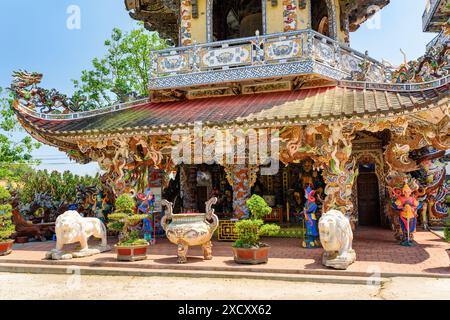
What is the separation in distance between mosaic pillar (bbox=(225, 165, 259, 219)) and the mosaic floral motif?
14.0 feet

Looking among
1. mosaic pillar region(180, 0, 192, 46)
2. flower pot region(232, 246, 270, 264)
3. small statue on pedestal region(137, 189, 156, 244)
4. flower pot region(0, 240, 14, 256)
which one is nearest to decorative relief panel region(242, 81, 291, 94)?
mosaic pillar region(180, 0, 192, 46)

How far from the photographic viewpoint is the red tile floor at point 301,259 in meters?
7.09

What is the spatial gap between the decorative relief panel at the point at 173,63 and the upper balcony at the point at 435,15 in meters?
19.6

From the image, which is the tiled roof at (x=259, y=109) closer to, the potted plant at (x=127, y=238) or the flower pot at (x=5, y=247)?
the potted plant at (x=127, y=238)

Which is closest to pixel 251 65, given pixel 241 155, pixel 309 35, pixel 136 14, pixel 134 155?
pixel 309 35

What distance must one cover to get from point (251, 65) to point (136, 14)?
20.3 feet

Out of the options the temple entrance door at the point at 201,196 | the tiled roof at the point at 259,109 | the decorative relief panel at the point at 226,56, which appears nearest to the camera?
the tiled roof at the point at 259,109

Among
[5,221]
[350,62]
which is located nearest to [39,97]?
[5,221]

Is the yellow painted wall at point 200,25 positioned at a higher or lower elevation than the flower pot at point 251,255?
higher

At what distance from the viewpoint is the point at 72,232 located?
884 centimetres

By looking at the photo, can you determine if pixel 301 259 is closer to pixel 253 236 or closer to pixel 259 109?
pixel 253 236

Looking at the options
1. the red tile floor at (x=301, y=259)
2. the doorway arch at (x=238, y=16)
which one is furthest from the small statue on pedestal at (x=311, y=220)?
the doorway arch at (x=238, y=16)

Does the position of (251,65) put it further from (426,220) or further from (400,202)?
(426,220)

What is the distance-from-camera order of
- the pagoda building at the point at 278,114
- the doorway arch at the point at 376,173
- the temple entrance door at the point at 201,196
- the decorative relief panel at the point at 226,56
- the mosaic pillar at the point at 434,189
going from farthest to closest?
the temple entrance door at the point at 201,196 → the mosaic pillar at the point at 434,189 → the doorway arch at the point at 376,173 → the decorative relief panel at the point at 226,56 → the pagoda building at the point at 278,114
